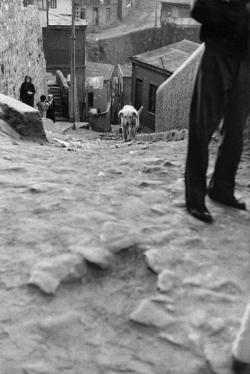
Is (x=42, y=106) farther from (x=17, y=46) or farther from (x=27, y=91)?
(x=27, y=91)

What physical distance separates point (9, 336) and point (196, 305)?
2.85ft

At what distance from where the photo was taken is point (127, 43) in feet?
137

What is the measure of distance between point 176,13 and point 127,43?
4575mm

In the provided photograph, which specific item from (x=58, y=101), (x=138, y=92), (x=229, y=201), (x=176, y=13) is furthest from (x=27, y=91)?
(x=176, y=13)

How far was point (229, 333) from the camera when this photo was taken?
2262mm

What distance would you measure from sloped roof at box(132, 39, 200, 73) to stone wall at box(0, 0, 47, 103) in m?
6.85

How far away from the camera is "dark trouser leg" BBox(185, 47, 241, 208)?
3.00 meters

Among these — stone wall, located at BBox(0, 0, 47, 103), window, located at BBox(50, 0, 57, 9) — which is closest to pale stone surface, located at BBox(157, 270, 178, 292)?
stone wall, located at BBox(0, 0, 47, 103)

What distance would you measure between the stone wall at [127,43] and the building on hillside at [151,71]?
17.3m

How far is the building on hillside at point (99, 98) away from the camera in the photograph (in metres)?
23.5

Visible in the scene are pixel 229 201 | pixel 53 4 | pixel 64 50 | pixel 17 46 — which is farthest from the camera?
pixel 53 4

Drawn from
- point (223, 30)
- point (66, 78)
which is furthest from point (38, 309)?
point (66, 78)

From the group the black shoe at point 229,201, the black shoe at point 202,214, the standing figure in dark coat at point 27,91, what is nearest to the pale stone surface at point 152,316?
the black shoe at point 202,214

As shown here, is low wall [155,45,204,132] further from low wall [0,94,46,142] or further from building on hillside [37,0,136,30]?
building on hillside [37,0,136,30]
